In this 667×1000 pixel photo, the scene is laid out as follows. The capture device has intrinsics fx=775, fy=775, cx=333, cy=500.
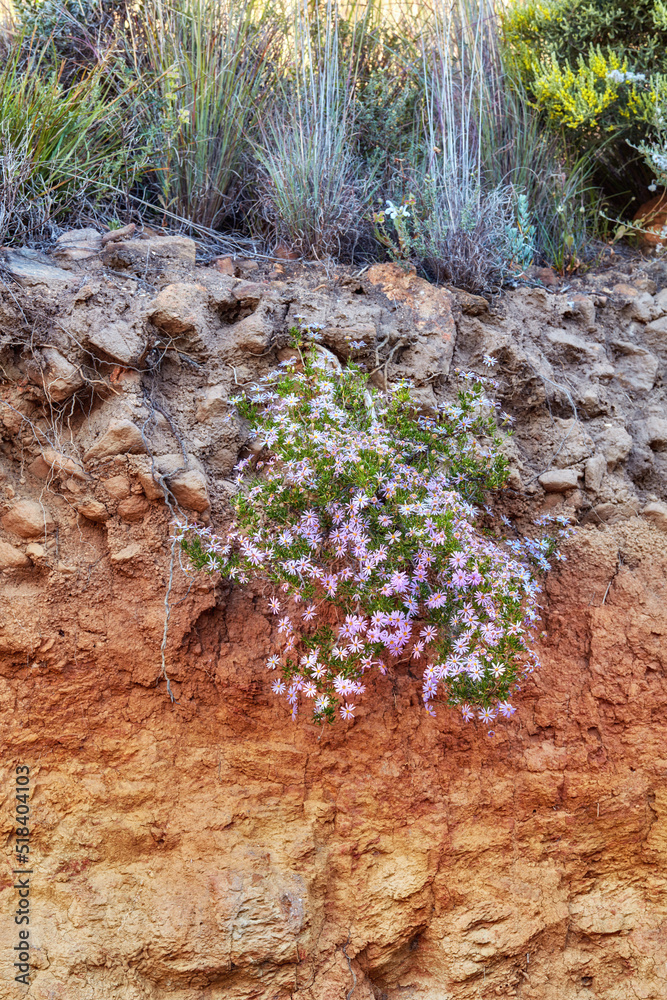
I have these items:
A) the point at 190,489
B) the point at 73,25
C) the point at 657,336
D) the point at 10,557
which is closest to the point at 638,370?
the point at 657,336

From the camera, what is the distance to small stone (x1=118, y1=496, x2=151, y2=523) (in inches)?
103

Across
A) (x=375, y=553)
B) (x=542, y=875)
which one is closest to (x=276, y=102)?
(x=375, y=553)

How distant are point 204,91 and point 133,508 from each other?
201 centimetres

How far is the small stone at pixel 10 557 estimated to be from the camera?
2.54 meters

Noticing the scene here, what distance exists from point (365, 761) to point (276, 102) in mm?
2909

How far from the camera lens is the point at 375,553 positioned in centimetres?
222

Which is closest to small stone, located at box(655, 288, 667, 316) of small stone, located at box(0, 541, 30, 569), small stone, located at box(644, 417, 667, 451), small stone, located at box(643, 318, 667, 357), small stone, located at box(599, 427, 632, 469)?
small stone, located at box(643, 318, 667, 357)

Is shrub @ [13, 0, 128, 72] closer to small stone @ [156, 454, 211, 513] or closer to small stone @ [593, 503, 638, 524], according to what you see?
small stone @ [156, 454, 211, 513]

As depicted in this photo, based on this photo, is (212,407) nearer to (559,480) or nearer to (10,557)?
(10,557)

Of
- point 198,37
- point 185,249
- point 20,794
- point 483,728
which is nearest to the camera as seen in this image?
point 20,794

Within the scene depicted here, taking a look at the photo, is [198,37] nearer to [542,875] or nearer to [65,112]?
[65,112]

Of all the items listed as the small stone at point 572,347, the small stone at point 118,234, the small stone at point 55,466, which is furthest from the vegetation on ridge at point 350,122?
the small stone at point 55,466

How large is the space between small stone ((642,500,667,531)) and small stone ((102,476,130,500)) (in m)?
1.91

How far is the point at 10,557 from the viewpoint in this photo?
2539 mm
